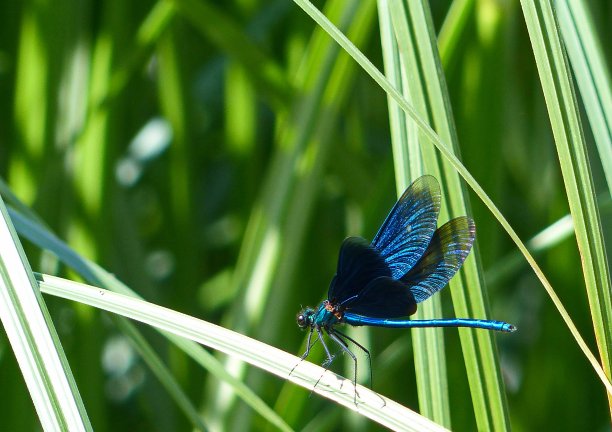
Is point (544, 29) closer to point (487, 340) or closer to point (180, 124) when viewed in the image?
point (487, 340)

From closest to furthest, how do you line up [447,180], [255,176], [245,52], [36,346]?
[36,346] → [447,180] → [245,52] → [255,176]

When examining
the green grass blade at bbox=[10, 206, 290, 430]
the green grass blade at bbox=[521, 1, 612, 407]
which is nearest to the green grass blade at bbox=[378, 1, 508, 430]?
the green grass blade at bbox=[521, 1, 612, 407]

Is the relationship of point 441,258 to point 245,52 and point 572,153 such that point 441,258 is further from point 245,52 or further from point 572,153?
Result: point 245,52

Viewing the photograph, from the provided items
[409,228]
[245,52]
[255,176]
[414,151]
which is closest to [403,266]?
[409,228]

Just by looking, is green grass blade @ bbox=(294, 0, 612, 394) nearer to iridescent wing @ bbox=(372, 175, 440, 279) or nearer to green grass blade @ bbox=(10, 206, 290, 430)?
iridescent wing @ bbox=(372, 175, 440, 279)

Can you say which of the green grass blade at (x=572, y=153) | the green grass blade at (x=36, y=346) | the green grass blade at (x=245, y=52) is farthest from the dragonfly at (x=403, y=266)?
the green grass blade at (x=245, y=52)

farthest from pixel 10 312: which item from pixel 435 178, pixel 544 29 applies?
pixel 544 29
